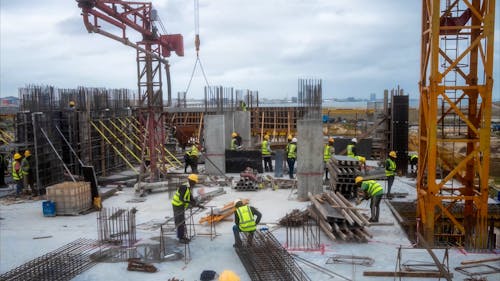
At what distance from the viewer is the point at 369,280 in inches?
325

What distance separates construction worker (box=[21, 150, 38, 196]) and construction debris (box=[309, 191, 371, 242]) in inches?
390

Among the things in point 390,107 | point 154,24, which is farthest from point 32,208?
point 390,107

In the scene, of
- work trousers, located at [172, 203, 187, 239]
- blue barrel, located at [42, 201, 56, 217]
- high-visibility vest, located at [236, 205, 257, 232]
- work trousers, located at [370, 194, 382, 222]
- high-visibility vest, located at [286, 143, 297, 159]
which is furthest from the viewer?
high-visibility vest, located at [286, 143, 297, 159]

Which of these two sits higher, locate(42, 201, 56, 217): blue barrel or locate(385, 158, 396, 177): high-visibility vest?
locate(385, 158, 396, 177): high-visibility vest

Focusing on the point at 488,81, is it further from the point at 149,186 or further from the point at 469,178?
the point at 149,186

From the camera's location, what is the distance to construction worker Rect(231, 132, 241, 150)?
2045cm

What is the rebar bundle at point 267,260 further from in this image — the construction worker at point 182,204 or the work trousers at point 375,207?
the work trousers at point 375,207

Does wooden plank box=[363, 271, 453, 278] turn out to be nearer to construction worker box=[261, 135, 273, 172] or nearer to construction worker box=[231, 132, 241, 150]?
construction worker box=[261, 135, 273, 172]

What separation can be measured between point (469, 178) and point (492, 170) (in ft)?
45.1

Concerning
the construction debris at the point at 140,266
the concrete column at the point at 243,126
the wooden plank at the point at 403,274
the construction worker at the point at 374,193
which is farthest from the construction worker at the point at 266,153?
the wooden plank at the point at 403,274

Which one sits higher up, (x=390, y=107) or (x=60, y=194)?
(x=390, y=107)

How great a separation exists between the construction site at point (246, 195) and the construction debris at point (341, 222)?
50mm

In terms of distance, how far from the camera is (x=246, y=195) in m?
15.5

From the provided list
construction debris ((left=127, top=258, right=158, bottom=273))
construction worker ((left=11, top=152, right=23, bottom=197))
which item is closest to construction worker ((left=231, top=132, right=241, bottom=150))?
construction worker ((left=11, top=152, right=23, bottom=197))
